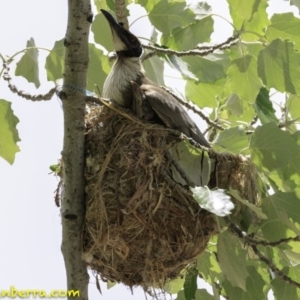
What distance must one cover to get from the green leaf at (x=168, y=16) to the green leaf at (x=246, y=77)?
0.36m

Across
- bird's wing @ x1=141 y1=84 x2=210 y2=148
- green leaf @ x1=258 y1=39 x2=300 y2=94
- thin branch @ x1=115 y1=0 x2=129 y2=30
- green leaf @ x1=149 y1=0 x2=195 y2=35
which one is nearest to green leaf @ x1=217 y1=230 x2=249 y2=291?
bird's wing @ x1=141 y1=84 x2=210 y2=148

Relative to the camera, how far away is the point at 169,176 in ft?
10.8

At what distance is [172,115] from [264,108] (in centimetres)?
46

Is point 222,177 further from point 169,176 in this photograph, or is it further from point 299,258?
point 299,258

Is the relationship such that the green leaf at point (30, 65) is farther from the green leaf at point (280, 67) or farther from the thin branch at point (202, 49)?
the green leaf at point (280, 67)

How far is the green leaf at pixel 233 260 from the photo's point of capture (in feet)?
9.95

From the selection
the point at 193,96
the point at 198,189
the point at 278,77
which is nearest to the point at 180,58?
the point at 193,96

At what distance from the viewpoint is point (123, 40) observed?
3.90 m

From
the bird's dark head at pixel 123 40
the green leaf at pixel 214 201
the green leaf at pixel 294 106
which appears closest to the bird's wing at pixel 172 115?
the bird's dark head at pixel 123 40

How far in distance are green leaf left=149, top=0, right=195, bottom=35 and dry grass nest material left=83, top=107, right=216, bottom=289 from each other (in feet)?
1.66

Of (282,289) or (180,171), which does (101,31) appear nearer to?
(180,171)

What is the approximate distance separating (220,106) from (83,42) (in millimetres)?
1225

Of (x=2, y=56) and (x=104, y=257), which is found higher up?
(x=2, y=56)

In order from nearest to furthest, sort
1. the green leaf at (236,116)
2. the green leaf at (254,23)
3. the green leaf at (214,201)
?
the green leaf at (214,201), the green leaf at (254,23), the green leaf at (236,116)
